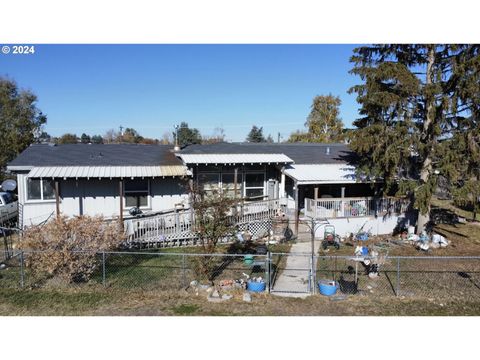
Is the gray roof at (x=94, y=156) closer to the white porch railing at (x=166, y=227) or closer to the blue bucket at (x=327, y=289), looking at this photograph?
the white porch railing at (x=166, y=227)

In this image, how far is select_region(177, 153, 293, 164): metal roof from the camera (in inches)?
667

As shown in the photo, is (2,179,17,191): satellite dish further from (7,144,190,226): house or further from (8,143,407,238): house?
(7,144,190,226): house

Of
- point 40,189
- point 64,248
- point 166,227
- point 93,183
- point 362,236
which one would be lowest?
point 362,236

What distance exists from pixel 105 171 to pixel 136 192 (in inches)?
80.6

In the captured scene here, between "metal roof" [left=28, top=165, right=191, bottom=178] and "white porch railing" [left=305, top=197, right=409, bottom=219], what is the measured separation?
20.6 feet

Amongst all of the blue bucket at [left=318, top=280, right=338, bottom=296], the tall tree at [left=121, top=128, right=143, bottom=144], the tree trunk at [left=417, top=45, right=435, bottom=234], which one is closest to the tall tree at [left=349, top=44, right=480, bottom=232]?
the tree trunk at [left=417, top=45, right=435, bottom=234]

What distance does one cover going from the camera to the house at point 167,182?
53.6ft

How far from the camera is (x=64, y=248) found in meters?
10.3

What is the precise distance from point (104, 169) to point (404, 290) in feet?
43.1

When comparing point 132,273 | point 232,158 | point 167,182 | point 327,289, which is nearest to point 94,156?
point 167,182

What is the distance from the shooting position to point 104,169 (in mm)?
16516

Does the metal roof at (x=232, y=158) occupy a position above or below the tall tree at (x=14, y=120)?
below

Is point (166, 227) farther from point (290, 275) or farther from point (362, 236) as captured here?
point (362, 236)

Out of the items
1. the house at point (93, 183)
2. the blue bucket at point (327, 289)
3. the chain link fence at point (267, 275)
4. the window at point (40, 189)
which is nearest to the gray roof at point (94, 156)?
the house at point (93, 183)
